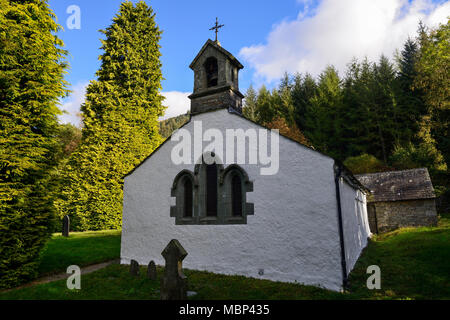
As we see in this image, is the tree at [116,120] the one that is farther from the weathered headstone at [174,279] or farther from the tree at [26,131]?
the weathered headstone at [174,279]

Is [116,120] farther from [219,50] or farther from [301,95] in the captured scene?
[301,95]

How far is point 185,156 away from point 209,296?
5.74 m

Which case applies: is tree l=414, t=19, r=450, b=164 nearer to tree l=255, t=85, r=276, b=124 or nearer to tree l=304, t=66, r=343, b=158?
tree l=304, t=66, r=343, b=158

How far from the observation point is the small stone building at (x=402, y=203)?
1959cm

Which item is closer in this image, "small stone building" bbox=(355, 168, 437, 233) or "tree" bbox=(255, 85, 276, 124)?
"small stone building" bbox=(355, 168, 437, 233)

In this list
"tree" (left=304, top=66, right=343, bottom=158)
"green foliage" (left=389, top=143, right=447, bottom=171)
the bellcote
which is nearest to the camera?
the bellcote

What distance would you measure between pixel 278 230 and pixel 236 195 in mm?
2117

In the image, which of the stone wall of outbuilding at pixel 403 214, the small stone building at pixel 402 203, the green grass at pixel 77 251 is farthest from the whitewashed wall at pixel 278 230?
the stone wall of outbuilding at pixel 403 214

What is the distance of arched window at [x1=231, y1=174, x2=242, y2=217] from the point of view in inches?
372

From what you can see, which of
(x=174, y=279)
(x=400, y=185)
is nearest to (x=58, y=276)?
(x=174, y=279)

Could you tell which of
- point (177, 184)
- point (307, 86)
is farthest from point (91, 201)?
point (307, 86)

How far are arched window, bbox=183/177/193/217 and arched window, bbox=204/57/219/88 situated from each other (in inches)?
178

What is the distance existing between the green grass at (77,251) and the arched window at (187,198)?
550 cm

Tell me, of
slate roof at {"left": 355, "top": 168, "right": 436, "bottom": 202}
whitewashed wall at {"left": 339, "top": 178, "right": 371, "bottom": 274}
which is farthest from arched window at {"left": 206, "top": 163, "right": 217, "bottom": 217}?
slate roof at {"left": 355, "top": 168, "right": 436, "bottom": 202}
